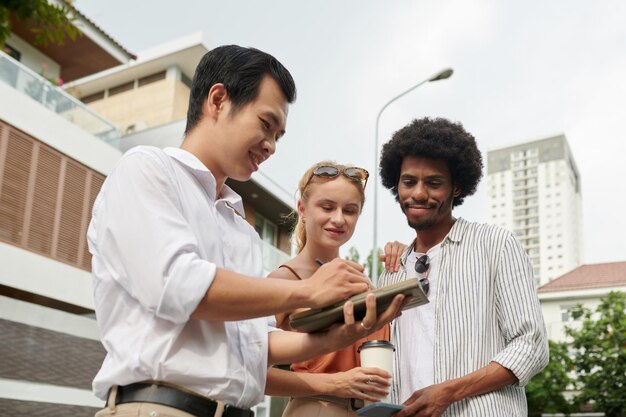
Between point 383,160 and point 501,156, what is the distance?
143 metres

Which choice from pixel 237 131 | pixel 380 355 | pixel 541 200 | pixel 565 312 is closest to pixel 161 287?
pixel 237 131

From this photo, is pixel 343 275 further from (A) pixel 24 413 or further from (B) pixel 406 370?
(A) pixel 24 413

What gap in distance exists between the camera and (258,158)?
2094mm

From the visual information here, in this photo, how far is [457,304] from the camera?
9.53ft

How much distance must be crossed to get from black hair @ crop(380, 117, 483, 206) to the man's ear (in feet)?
4.50

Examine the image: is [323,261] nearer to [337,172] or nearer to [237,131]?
[337,172]

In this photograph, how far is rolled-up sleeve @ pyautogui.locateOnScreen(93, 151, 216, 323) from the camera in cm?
164

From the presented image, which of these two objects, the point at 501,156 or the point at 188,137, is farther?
the point at 501,156

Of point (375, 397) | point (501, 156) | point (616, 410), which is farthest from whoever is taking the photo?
point (501, 156)

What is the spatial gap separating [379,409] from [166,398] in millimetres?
952

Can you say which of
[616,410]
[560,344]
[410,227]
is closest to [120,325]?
[410,227]

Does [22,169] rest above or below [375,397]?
above

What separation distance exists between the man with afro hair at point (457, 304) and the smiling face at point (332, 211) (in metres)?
0.25

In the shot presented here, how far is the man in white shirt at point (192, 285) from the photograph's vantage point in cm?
167
